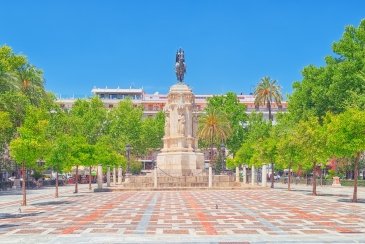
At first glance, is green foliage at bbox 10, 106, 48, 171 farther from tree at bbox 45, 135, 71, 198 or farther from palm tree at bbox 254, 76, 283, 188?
palm tree at bbox 254, 76, 283, 188

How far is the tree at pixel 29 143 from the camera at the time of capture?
28.4 metres

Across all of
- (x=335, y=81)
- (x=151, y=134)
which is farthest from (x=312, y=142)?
(x=151, y=134)

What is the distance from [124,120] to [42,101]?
3190 centimetres

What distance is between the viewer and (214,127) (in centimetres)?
8194

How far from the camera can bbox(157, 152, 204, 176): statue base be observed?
165 feet

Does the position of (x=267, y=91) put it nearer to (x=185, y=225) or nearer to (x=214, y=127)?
(x=214, y=127)

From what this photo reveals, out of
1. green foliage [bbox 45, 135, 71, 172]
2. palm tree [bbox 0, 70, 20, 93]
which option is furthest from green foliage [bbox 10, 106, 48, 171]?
palm tree [bbox 0, 70, 20, 93]

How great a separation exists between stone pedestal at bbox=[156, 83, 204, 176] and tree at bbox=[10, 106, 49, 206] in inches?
852

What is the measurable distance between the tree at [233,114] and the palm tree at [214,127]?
16.0 ft

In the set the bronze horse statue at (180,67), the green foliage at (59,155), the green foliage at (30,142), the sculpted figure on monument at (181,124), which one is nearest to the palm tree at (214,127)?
the bronze horse statue at (180,67)

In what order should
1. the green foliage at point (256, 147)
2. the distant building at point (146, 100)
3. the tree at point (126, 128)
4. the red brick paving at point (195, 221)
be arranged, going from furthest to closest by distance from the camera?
the distant building at point (146, 100) → the tree at point (126, 128) → the green foliage at point (256, 147) → the red brick paving at point (195, 221)

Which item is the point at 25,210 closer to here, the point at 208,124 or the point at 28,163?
the point at 28,163

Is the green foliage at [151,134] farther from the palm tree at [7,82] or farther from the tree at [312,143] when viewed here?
the tree at [312,143]

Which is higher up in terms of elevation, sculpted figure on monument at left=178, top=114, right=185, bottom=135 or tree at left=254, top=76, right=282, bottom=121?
tree at left=254, top=76, right=282, bottom=121
